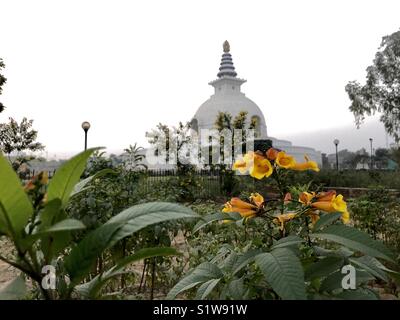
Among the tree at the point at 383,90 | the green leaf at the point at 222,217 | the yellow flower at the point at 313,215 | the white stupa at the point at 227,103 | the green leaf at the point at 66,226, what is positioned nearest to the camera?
the green leaf at the point at 66,226

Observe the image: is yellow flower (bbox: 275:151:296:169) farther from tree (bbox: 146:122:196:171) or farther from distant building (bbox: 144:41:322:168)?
distant building (bbox: 144:41:322:168)

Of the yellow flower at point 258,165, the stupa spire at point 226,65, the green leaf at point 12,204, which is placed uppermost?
the stupa spire at point 226,65

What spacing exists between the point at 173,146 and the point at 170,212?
1777 cm

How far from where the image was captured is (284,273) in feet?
2.92

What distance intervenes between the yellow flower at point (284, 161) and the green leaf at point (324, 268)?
0.44 metres

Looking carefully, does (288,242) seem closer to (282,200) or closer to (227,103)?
(282,200)

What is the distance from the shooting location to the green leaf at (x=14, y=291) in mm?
797

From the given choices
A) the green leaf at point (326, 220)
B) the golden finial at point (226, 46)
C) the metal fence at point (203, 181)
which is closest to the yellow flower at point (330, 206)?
the green leaf at point (326, 220)

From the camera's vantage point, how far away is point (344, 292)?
3.37ft

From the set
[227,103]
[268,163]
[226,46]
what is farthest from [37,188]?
[226,46]

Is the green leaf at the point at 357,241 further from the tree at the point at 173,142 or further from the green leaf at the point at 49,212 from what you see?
the tree at the point at 173,142

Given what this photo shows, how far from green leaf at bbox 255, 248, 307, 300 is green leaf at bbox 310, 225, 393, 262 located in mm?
154

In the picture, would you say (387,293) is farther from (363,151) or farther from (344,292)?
(363,151)
